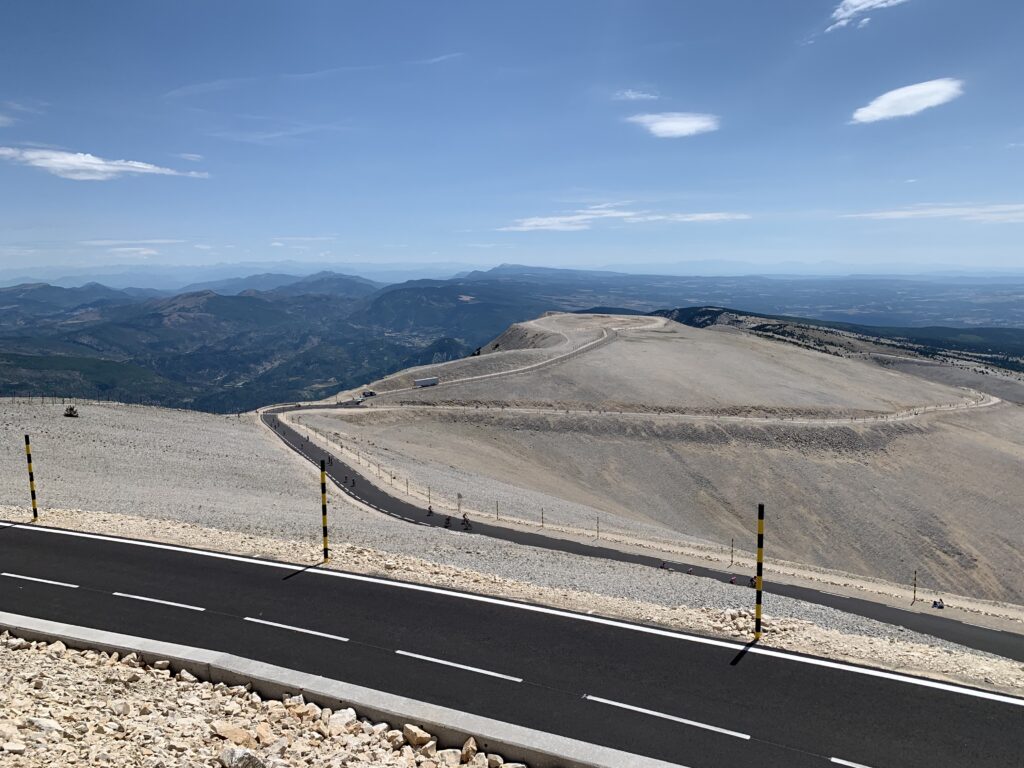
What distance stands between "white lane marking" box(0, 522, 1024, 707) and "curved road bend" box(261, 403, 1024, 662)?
650 inches

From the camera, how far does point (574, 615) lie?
1302cm

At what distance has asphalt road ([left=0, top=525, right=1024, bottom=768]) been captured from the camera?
8.95m

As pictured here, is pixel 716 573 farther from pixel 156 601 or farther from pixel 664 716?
pixel 156 601

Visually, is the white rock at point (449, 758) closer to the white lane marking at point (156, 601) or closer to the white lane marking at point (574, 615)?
the white lane marking at point (574, 615)

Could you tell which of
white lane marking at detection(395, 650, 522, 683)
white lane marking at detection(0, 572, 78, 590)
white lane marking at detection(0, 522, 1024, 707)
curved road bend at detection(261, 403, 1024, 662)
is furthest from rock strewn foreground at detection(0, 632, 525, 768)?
curved road bend at detection(261, 403, 1024, 662)

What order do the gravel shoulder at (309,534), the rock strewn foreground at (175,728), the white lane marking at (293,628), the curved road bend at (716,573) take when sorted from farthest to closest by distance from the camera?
the curved road bend at (716,573) < the gravel shoulder at (309,534) < the white lane marking at (293,628) < the rock strewn foreground at (175,728)

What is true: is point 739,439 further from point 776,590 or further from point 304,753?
point 304,753

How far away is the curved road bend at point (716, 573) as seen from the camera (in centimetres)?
2512

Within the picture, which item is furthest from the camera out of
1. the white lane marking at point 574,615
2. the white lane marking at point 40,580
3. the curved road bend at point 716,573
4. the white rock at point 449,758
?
the curved road bend at point 716,573

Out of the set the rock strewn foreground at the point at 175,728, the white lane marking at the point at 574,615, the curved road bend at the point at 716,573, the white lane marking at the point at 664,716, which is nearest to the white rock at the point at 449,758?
the rock strewn foreground at the point at 175,728

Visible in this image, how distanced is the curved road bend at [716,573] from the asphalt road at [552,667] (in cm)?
1767

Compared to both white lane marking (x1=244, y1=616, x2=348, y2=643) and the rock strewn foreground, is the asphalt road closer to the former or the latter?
white lane marking (x1=244, y1=616, x2=348, y2=643)

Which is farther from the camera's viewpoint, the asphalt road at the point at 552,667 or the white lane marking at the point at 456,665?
the white lane marking at the point at 456,665

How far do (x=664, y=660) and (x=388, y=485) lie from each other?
34.8 metres
